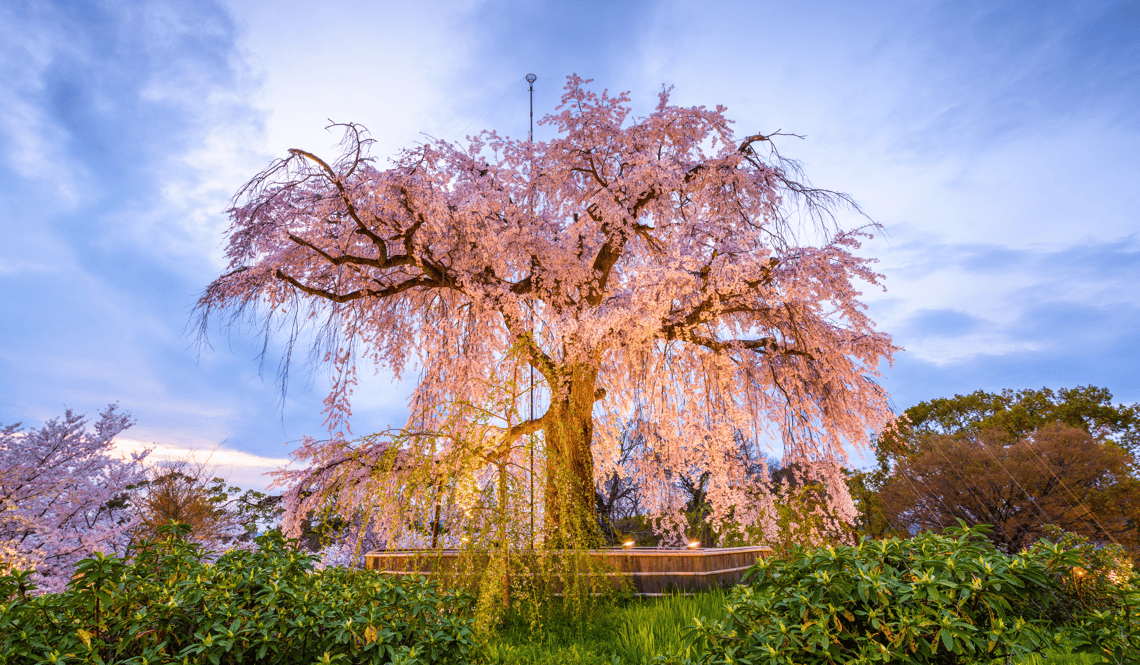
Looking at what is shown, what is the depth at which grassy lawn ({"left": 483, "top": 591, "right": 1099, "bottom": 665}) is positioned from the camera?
12.3 ft

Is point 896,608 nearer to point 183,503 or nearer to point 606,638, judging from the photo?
point 606,638

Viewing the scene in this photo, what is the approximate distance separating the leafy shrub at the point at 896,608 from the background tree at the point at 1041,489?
43.5 ft

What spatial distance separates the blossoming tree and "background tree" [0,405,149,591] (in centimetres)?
251

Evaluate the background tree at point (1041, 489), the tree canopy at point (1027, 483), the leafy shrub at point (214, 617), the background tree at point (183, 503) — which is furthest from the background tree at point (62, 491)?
the background tree at point (1041, 489)

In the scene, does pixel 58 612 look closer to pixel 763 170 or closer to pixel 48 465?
pixel 48 465

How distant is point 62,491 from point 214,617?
6.97 metres

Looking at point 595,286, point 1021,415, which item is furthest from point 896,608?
point 1021,415

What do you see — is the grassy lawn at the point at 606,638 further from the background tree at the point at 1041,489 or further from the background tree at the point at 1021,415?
the background tree at the point at 1021,415

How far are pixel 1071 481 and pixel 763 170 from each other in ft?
41.1

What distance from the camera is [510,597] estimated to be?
5184 mm

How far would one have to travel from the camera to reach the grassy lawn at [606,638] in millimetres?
3756

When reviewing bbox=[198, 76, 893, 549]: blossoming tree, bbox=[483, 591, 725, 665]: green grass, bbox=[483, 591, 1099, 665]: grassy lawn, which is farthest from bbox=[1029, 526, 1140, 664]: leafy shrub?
bbox=[198, 76, 893, 549]: blossoming tree

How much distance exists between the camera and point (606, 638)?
4457 millimetres

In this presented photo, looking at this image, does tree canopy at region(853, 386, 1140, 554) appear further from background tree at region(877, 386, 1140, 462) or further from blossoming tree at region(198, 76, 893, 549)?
blossoming tree at region(198, 76, 893, 549)
